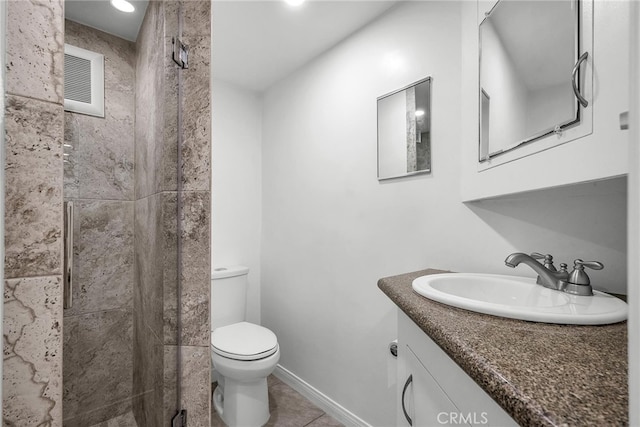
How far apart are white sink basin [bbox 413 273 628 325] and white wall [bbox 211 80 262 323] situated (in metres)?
1.79

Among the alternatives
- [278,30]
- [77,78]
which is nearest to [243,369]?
[77,78]

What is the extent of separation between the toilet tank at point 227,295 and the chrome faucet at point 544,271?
71.9 inches

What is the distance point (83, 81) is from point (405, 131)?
53.6 inches

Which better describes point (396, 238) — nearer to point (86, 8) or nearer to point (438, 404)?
point (438, 404)

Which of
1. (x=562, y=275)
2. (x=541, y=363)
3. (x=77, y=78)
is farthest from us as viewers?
(x=562, y=275)

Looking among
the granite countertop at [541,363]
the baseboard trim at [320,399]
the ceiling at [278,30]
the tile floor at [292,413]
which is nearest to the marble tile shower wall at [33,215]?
the granite countertop at [541,363]

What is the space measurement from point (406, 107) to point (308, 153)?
83 cm

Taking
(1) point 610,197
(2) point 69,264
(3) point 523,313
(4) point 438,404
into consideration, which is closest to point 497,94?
(1) point 610,197

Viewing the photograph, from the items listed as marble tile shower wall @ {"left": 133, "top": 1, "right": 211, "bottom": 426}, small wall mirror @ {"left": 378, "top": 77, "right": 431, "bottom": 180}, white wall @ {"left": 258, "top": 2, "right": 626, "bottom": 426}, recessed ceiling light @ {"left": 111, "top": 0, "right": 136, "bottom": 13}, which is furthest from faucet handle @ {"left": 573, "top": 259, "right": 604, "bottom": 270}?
recessed ceiling light @ {"left": 111, "top": 0, "right": 136, "bottom": 13}

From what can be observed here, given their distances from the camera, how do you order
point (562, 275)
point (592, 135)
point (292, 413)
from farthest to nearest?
point (292, 413)
point (562, 275)
point (592, 135)

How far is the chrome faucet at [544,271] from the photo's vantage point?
0.91 meters

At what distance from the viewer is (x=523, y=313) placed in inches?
25.9

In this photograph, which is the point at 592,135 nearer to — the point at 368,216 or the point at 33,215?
the point at 368,216

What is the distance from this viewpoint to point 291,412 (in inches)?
75.4
